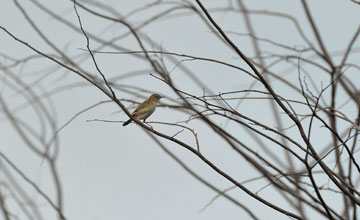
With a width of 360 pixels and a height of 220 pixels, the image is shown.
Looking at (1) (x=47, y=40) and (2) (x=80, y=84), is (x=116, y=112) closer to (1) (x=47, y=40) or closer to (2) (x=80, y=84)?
(2) (x=80, y=84)

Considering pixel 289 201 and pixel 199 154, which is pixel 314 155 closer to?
pixel 199 154

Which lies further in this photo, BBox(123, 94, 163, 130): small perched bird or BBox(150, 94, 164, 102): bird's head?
BBox(123, 94, 163, 130): small perched bird

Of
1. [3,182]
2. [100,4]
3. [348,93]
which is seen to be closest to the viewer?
[348,93]

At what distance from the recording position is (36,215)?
3545 mm

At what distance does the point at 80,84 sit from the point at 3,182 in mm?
878

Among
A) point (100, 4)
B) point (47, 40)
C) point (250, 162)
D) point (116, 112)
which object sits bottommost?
point (250, 162)

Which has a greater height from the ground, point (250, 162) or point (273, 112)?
point (273, 112)

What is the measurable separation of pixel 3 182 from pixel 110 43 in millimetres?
1218

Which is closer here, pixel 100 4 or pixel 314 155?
pixel 314 155

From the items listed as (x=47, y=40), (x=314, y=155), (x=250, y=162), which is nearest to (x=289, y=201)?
(x=250, y=162)

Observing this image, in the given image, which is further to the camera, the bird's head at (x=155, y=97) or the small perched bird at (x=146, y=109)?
the small perched bird at (x=146, y=109)

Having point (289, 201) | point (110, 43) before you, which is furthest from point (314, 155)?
point (110, 43)

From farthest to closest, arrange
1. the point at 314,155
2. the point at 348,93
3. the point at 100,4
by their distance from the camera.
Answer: the point at 100,4 < the point at 348,93 < the point at 314,155

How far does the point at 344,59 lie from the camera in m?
3.39
